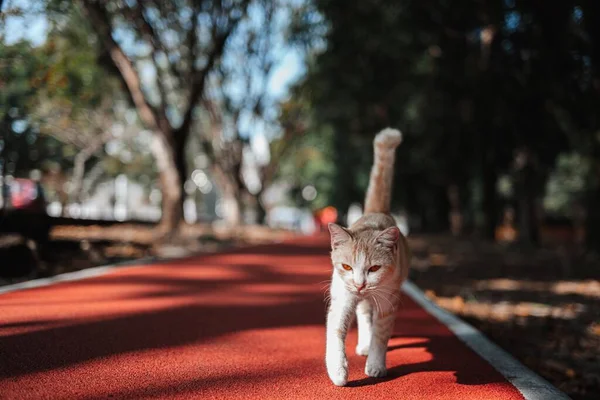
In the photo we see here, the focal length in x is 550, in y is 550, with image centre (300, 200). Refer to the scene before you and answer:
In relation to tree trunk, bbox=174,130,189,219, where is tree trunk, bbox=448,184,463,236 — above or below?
below

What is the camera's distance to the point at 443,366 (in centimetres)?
425

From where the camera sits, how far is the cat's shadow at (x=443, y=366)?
3848 millimetres

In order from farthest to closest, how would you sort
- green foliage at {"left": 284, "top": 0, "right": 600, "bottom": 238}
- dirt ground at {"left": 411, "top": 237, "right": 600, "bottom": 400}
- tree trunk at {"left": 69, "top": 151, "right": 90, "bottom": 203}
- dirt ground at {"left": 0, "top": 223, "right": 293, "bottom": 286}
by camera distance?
tree trunk at {"left": 69, "top": 151, "right": 90, "bottom": 203}, green foliage at {"left": 284, "top": 0, "right": 600, "bottom": 238}, dirt ground at {"left": 0, "top": 223, "right": 293, "bottom": 286}, dirt ground at {"left": 411, "top": 237, "right": 600, "bottom": 400}

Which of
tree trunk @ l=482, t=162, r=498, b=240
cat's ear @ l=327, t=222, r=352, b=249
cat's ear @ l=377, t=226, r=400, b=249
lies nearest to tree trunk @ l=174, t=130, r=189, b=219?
tree trunk @ l=482, t=162, r=498, b=240

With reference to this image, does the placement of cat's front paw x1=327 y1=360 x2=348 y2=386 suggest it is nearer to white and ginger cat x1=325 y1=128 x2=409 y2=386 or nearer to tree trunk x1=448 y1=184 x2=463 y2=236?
white and ginger cat x1=325 y1=128 x2=409 y2=386

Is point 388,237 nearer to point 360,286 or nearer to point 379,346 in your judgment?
point 360,286

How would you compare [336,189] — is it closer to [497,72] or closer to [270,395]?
[497,72]

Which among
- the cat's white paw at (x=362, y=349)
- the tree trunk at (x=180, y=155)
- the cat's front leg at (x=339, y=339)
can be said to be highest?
the tree trunk at (x=180, y=155)

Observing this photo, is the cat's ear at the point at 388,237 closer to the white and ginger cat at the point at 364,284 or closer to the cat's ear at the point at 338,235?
the white and ginger cat at the point at 364,284

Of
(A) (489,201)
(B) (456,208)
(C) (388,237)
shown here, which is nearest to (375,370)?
(C) (388,237)

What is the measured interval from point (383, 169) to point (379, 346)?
151 centimetres

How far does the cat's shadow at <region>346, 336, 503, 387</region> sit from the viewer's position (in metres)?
3.85

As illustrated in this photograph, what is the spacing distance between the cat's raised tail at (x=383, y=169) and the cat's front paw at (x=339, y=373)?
62.1 inches

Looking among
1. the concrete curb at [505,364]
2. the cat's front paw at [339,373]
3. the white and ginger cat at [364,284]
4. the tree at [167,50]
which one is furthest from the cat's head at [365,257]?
the tree at [167,50]
